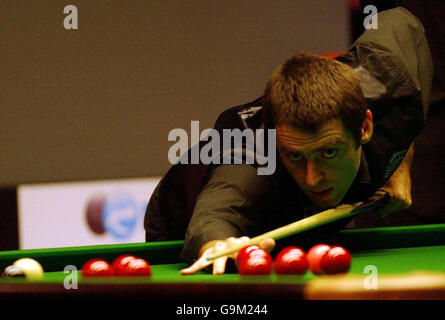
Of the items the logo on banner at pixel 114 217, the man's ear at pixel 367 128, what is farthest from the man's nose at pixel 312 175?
the logo on banner at pixel 114 217

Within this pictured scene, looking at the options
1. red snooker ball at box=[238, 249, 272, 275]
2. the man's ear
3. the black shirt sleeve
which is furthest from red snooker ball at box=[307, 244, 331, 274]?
the man's ear

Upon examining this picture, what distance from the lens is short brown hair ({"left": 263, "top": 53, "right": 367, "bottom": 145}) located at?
2.48 metres

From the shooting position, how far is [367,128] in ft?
8.91

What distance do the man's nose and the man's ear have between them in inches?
10.5

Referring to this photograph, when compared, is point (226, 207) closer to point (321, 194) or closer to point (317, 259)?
point (321, 194)

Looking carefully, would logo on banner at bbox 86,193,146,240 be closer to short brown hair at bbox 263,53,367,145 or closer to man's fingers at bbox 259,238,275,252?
short brown hair at bbox 263,53,367,145

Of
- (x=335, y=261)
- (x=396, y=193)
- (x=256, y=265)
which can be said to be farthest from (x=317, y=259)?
(x=396, y=193)

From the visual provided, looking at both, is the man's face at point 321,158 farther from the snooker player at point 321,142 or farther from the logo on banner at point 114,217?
the logo on banner at point 114,217

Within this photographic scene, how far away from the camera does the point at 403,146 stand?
3.05 metres

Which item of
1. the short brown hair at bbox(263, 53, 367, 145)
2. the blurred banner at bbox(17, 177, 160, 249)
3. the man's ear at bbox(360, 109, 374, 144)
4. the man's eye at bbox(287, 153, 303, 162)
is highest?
the short brown hair at bbox(263, 53, 367, 145)

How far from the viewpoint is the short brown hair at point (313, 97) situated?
2.48 m

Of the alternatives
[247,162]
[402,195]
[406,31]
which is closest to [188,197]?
[247,162]

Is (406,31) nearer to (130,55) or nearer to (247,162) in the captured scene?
(247,162)
